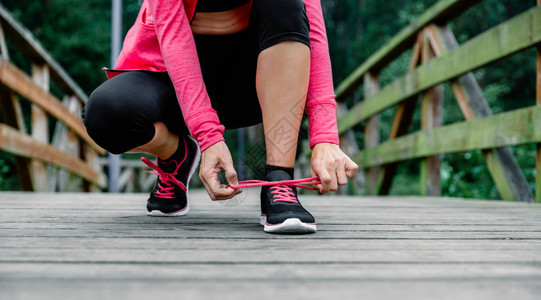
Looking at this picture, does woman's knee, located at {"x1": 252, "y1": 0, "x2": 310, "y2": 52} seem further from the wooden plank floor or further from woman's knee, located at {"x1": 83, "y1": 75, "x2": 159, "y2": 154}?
the wooden plank floor

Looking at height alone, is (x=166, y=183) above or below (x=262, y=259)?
above

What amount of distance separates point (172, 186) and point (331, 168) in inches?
21.5

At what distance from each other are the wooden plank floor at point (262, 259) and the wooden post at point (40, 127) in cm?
205

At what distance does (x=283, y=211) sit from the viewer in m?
1.07

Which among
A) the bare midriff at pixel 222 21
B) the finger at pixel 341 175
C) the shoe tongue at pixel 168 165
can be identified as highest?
the bare midriff at pixel 222 21

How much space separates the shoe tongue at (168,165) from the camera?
4.66ft

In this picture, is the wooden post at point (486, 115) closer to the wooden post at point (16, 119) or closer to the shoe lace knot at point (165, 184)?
the shoe lace knot at point (165, 184)

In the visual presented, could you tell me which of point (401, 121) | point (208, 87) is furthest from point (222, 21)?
point (401, 121)

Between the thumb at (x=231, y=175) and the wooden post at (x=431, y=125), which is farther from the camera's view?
the wooden post at (x=431, y=125)

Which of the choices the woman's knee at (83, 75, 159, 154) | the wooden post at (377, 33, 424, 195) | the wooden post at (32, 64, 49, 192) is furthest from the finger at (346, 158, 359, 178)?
the wooden post at (32, 64, 49, 192)

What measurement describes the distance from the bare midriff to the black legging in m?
0.02

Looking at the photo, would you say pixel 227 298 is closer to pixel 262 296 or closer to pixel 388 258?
pixel 262 296

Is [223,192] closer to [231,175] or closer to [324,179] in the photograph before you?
[231,175]

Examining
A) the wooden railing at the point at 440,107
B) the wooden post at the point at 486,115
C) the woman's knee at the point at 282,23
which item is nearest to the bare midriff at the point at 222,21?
the woman's knee at the point at 282,23
